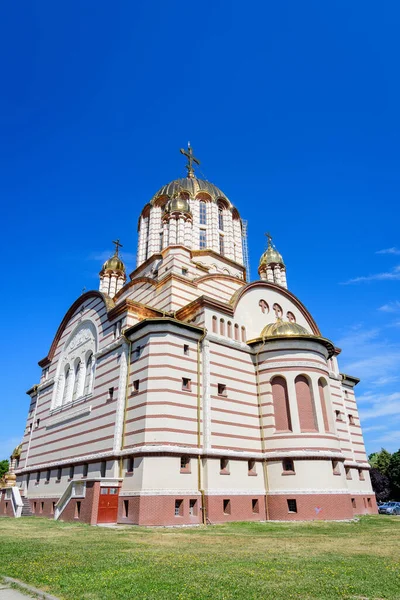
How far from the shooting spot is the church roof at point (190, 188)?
36.1m

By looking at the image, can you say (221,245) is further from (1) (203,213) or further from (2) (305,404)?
(2) (305,404)

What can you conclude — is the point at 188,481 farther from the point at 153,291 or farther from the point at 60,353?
the point at 60,353

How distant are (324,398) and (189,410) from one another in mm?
9093

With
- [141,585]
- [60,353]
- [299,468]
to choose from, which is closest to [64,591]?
[141,585]

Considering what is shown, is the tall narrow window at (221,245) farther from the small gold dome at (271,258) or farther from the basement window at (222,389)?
the basement window at (222,389)

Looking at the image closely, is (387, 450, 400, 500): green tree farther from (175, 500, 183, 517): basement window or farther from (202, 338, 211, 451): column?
(175, 500, 183, 517): basement window

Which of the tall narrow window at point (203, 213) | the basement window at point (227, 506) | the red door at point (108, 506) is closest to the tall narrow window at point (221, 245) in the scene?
the tall narrow window at point (203, 213)

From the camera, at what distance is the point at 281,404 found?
25031mm

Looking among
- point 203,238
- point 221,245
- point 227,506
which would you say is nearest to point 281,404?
point 227,506

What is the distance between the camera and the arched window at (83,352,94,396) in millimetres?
28123

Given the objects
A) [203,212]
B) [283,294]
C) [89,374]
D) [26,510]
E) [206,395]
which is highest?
[203,212]

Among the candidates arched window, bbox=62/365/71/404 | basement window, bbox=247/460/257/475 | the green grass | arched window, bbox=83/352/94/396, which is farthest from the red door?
arched window, bbox=62/365/71/404

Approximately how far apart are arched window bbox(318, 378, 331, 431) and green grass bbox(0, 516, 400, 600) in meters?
9.70

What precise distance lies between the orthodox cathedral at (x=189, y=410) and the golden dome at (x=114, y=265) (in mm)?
3995
